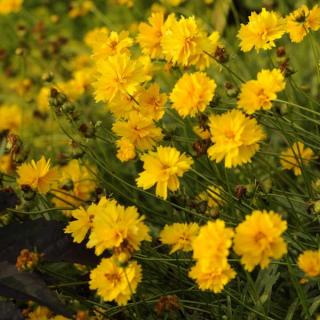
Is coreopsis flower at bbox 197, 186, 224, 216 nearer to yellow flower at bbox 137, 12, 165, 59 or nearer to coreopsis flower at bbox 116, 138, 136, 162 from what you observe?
coreopsis flower at bbox 116, 138, 136, 162

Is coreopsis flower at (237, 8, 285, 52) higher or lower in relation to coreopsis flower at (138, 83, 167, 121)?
higher

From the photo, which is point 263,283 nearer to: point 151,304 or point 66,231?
point 151,304

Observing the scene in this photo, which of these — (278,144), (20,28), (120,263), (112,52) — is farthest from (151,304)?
(20,28)

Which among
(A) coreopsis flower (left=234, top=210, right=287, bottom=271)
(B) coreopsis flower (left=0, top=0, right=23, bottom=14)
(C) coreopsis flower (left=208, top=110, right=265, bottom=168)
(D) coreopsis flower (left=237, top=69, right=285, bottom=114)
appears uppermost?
(D) coreopsis flower (left=237, top=69, right=285, bottom=114)

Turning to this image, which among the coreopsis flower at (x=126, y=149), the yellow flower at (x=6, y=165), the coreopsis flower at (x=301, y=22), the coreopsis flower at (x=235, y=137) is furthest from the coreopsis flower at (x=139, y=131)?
the yellow flower at (x=6, y=165)

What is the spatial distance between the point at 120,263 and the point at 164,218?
0.56 m

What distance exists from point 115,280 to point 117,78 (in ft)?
1.41

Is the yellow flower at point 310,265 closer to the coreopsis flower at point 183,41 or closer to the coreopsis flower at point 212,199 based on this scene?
the coreopsis flower at point 212,199

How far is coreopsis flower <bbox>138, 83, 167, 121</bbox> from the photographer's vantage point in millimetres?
1431

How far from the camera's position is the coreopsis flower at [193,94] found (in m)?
1.27

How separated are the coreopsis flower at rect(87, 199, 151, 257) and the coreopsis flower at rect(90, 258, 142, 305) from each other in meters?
0.04

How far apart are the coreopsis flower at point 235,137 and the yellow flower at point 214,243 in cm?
17

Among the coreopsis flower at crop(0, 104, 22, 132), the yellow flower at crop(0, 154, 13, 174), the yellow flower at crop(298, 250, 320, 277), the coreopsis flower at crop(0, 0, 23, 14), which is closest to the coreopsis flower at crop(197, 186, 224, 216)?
the yellow flower at crop(298, 250, 320, 277)

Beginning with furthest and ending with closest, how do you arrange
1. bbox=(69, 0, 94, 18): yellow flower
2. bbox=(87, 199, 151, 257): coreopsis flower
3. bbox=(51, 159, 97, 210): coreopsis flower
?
bbox=(69, 0, 94, 18): yellow flower
bbox=(51, 159, 97, 210): coreopsis flower
bbox=(87, 199, 151, 257): coreopsis flower
